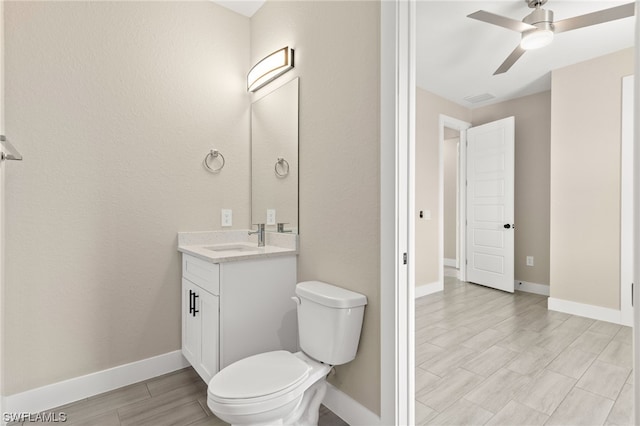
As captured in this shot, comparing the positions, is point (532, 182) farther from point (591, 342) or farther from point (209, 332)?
point (209, 332)

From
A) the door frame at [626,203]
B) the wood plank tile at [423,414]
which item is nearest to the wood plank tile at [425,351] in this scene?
the wood plank tile at [423,414]

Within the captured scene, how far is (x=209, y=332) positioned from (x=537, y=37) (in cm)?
297

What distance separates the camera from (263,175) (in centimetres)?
241

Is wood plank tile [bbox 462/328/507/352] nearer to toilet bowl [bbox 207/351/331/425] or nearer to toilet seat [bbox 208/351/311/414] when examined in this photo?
toilet bowl [bbox 207/351/331/425]

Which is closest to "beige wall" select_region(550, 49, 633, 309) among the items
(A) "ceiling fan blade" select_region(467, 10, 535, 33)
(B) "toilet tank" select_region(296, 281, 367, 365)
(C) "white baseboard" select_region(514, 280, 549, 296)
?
(C) "white baseboard" select_region(514, 280, 549, 296)

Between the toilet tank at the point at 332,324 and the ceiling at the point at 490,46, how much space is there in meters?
2.21

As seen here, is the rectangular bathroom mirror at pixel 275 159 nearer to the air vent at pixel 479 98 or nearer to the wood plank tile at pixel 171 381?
the wood plank tile at pixel 171 381

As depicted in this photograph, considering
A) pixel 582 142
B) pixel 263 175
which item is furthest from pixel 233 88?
pixel 582 142

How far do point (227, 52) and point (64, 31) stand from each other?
994 millimetres

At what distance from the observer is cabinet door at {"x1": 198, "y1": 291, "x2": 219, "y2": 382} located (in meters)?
1.68

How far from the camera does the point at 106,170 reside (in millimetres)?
1944

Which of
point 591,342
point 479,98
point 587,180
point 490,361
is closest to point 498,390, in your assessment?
point 490,361

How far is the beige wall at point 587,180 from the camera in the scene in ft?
10.2

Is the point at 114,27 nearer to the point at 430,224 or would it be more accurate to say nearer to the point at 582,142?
the point at 430,224
